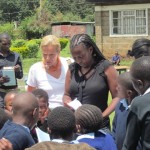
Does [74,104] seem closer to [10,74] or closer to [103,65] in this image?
[103,65]

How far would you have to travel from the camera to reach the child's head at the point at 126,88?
4.31m

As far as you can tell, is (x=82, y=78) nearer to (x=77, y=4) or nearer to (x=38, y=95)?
(x=38, y=95)

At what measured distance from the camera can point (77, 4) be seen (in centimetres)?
8775

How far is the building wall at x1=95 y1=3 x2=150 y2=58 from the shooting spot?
27.2 meters

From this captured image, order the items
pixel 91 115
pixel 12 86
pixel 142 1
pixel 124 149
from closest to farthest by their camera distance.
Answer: pixel 124 149 → pixel 91 115 → pixel 12 86 → pixel 142 1

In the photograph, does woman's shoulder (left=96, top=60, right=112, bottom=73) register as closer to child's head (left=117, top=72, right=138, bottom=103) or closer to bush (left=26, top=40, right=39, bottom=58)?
child's head (left=117, top=72, right=138, bottom=103)

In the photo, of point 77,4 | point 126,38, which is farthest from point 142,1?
point 77,4

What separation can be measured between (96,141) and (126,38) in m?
24.1

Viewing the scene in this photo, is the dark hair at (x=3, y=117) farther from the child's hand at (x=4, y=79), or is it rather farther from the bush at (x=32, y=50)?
the bush at (x=32, y=50)

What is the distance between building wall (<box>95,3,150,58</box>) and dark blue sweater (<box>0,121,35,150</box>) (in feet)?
78.2

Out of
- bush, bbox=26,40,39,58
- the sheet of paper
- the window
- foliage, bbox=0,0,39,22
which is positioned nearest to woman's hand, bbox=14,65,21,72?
the sheet of paper

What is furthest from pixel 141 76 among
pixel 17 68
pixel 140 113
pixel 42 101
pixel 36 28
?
pixel 36 28

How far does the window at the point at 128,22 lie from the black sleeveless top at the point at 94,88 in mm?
22982

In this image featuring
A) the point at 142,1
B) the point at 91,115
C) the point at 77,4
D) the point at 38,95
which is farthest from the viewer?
the point at 77,4
